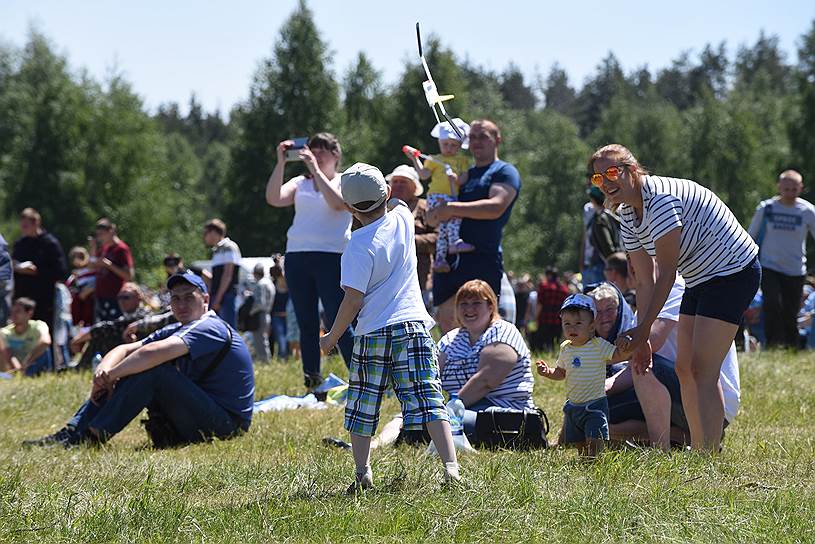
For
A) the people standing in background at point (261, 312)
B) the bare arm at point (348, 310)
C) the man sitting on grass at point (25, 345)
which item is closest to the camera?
the bare arm at point (348, 310)

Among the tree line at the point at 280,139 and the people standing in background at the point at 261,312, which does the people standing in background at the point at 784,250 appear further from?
the tree line at the point at 280,139

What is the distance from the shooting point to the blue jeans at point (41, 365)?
13.1 m

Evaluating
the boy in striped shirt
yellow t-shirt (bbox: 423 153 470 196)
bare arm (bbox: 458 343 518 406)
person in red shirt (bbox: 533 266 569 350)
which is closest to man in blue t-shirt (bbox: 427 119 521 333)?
yellow t-shirt (bbox: 423 153 470 196)

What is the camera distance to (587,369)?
18.9 ft

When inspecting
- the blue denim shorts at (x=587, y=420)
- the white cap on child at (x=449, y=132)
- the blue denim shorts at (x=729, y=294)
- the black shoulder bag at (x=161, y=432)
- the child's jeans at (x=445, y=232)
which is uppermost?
the white cap on child at (x=449, y=132)

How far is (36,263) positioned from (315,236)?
6.55m

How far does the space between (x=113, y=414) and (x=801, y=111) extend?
1717 inches

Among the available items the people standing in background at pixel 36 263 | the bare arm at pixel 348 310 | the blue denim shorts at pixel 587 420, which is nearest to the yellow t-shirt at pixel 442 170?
the blue denim shorts at pixel 587 420

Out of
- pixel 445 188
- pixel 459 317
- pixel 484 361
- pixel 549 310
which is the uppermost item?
pixel 445 188

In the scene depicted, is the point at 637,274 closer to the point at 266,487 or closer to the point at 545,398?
the point at 266,487

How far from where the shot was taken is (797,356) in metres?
10.5

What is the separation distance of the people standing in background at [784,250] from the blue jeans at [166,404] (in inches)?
267

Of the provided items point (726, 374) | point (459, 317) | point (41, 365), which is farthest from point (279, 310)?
point (726, 374)

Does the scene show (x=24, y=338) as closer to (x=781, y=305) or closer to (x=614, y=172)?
(x=781, y=305)
